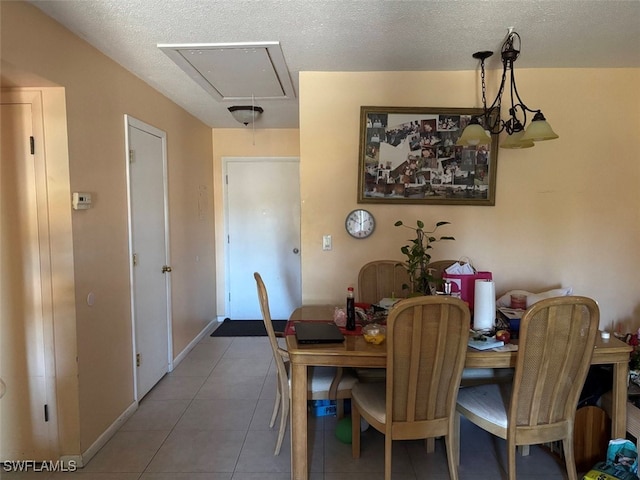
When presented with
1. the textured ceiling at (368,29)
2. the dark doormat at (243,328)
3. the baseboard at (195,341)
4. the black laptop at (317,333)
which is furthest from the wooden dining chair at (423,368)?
Answer: the dark doormat at (243,328)

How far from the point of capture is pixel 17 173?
6.88ft

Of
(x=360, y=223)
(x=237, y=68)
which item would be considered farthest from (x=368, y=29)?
(x=360, y=223)

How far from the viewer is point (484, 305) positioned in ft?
6.83

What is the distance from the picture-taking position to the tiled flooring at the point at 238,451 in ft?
7.07

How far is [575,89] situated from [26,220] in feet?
11.4

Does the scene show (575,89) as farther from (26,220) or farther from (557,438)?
(26,220)

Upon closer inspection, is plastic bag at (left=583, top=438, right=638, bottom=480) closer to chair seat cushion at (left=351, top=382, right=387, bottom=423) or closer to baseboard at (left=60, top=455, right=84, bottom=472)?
chair seat cushion at (left=351, top=382, right=387, bottom=423)

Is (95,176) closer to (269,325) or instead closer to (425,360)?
(269,325)

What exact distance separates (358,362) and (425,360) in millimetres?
300

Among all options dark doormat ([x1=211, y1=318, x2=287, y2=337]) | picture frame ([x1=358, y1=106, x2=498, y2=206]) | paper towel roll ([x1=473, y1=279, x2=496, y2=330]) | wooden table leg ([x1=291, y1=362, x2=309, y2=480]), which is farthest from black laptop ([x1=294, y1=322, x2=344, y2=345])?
dark doormat ([x1=211, y1=318, x2=287, y2=337])

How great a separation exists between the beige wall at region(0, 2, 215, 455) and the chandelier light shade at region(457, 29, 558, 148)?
6.90 feet

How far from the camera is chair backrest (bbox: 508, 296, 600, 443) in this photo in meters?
1.72

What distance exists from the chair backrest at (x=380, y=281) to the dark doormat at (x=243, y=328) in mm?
1770

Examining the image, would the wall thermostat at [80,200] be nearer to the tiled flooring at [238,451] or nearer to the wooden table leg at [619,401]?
the tiled flooring at [238,451]
